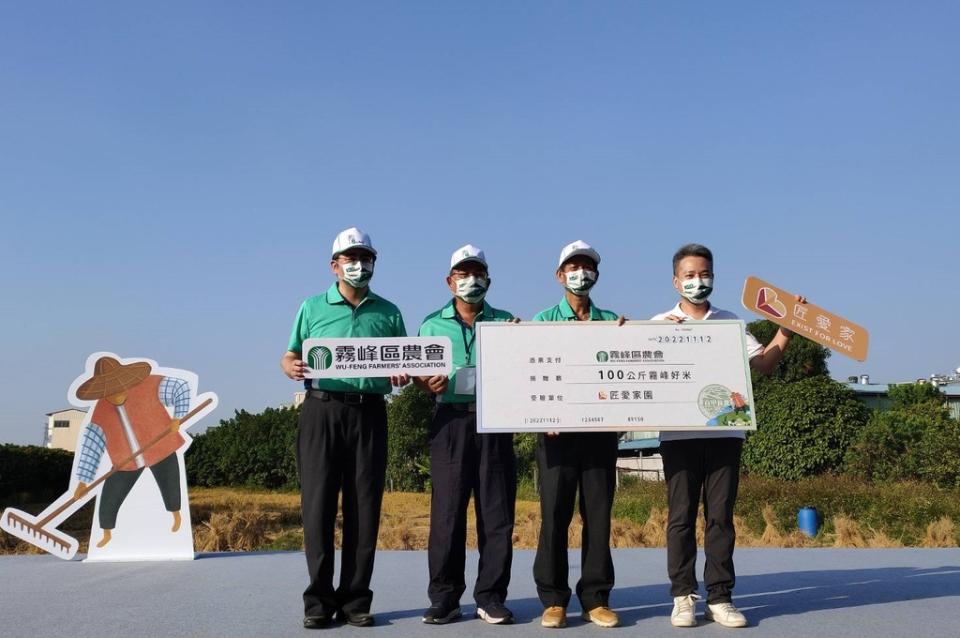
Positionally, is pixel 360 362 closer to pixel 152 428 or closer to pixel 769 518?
pixel 152 428

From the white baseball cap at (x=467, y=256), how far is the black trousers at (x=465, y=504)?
0.79m

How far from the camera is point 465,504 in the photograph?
3.94 m

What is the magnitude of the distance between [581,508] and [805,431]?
640 inches

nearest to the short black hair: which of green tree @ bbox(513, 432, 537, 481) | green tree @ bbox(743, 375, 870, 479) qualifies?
green tree @ bbox(743, 375, 870, 479)

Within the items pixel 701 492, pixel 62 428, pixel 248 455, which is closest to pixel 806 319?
pixel 701 492

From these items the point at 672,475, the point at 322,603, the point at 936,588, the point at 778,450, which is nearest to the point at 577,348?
the point at 672,475

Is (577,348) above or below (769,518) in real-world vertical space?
above

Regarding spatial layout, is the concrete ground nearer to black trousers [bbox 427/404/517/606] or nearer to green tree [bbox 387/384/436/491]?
black trousers [bbox 427/404/517/606]

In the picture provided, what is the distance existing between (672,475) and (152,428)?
15.2 feet

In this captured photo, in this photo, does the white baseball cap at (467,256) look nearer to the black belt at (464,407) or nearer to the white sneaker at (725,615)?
the black belt at (464,407)

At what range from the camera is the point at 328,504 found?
12.4 feet

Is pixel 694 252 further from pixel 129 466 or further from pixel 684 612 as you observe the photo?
pixel 129 466

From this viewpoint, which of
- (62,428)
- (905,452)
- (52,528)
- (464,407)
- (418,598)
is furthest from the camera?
(62,428)

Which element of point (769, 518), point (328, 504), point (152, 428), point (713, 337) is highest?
point (713, 337)
